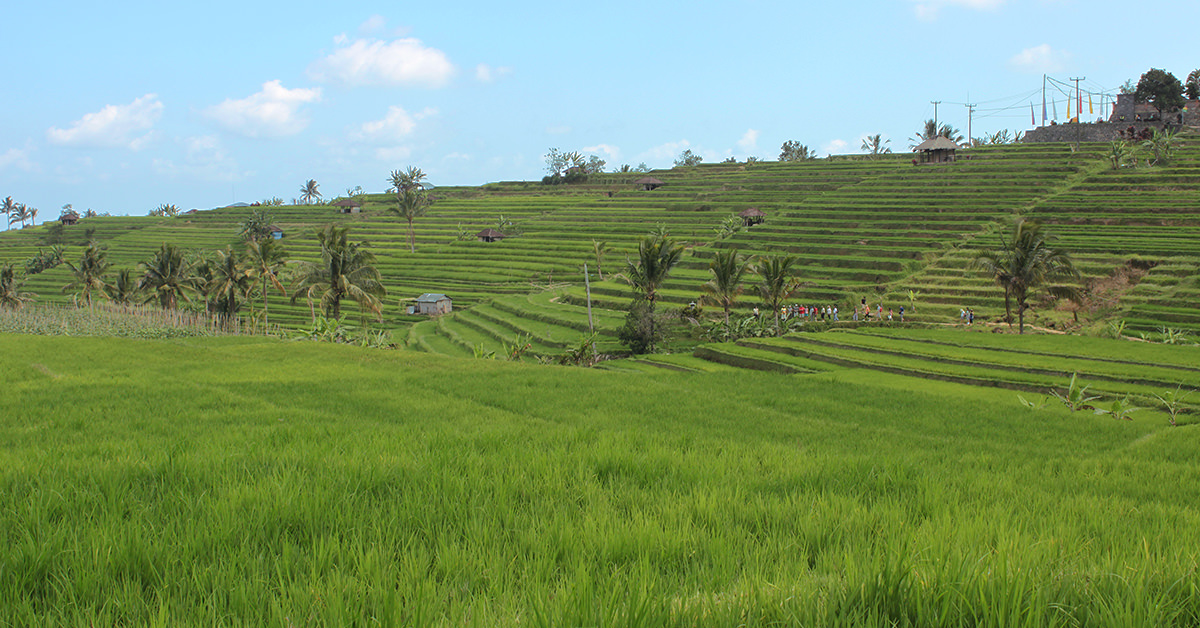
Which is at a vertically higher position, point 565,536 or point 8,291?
point 565,536

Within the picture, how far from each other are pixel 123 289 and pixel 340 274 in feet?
80.7

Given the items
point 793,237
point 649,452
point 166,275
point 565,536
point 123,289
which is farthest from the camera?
point 793,237

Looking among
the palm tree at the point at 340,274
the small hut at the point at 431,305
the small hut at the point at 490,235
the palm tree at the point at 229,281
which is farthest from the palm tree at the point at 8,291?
the small hut at the point at 490,235

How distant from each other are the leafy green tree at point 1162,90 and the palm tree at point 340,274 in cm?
8549

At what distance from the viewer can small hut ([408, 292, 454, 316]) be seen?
50.5 m

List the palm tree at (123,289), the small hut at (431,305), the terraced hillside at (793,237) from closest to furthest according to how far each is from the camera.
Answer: the terraced hillside at (793,237), the palm tree at (123,289), the small hut at (431,305)

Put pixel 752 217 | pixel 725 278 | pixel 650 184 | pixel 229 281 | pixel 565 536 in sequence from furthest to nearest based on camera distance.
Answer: pixel 650 184 → pixel 752 217 → pixel 229 281 → pixel 725 278 → pixel 565 536

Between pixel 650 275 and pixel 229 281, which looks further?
pixel 229 281

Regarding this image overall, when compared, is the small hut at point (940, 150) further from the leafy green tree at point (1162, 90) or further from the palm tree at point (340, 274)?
the palm tree at point (340, 274)

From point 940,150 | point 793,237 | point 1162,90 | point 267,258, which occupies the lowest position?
point 267,258

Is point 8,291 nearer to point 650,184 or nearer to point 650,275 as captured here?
point 650,275

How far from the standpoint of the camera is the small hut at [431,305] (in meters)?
50.5

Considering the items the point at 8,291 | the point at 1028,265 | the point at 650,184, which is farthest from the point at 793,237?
the point at 8,291

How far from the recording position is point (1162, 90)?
249 ft
